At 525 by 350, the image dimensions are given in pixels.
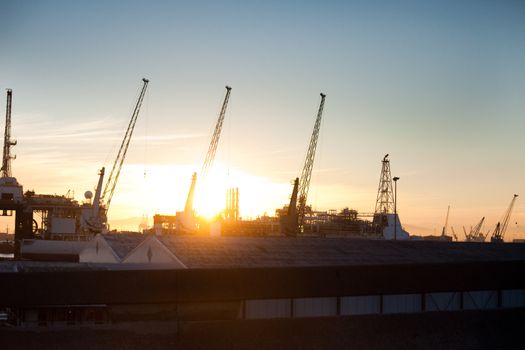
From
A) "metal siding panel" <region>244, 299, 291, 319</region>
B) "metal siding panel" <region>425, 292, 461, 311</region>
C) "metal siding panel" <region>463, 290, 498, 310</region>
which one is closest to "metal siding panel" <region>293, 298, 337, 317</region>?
"metal siding panel" <region>244, 299, 291, 319</region>

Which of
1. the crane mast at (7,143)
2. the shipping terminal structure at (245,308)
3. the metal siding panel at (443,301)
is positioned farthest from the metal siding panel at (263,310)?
the crane mast at (7,143)

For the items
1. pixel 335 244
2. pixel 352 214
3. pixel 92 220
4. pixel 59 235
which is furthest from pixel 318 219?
pixel 335 244

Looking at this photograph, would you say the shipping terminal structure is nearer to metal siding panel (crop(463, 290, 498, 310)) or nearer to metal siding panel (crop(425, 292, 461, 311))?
metal siding panel (crop(463, 290, 498, 310))

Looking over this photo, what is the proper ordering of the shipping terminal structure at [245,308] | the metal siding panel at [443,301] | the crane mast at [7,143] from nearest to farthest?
the shipping terminal structure at [245,308] → the metal siding panel at [443,301] → the crane mast at [7,143]

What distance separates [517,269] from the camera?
11.1 m

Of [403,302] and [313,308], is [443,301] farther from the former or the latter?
[313,308]

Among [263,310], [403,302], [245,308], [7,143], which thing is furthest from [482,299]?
[7,143]

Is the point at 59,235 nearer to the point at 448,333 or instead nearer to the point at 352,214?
the point at 352,214

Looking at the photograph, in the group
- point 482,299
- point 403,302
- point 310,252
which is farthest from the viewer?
point 310,252

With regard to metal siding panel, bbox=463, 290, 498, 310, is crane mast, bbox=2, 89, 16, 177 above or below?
above

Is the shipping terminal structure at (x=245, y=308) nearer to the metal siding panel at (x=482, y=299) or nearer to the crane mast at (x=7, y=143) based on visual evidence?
the metal siding panel at (x=482, y=299)

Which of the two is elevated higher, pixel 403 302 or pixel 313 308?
pixel 313 308

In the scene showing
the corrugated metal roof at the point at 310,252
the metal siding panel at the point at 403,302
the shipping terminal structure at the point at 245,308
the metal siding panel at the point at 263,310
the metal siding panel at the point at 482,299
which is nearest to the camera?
the shipping terminal structure at the point at 245,308

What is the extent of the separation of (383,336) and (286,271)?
67.6 inches
